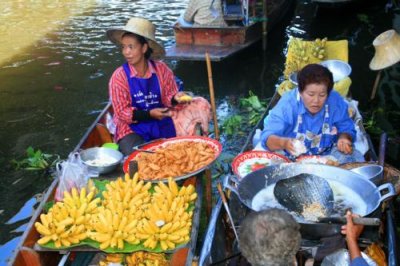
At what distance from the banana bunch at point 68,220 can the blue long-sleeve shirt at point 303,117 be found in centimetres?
178

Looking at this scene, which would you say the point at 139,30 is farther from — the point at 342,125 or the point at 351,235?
the point at 351,235

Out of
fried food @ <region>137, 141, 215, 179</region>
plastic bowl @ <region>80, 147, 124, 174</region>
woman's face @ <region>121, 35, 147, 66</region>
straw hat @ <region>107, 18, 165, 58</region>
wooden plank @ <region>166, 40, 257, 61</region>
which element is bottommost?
wooden plank @ <region>166, 40, 257, 61</region>

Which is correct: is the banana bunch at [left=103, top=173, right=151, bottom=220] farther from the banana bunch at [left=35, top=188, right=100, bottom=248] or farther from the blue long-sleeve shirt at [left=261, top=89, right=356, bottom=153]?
the blue long-sleeve shirt at [left=261, top=89, right=356, bottom=153]

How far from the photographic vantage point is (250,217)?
6.66 ft

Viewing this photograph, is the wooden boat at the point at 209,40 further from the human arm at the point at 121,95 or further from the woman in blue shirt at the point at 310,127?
the woman in blue shirt at the point at 310,127

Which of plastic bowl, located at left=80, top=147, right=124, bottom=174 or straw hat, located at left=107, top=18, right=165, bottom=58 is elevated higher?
straw hat, located at left=107, top=18, right=165, bottom=58

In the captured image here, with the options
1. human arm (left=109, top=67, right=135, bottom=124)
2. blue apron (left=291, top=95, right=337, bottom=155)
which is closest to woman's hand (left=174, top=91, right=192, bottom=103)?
human arm (left=109, top=67, right=135, bottom=124)

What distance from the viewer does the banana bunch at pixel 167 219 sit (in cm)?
313

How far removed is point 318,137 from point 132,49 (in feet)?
7.06

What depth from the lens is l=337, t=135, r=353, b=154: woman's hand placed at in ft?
12.8

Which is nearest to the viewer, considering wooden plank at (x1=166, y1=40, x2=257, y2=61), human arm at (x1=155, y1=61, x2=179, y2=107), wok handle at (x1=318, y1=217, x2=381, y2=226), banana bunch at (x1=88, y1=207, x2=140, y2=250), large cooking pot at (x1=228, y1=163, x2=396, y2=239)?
wok handle at (x1=318, y1=217, x2=381, y2=226)

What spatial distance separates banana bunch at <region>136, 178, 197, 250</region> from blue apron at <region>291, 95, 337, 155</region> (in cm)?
129

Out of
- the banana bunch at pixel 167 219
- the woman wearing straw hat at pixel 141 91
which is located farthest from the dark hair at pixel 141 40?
the banana bunch at pixel 167 219

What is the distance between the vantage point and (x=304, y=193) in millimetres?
2932
